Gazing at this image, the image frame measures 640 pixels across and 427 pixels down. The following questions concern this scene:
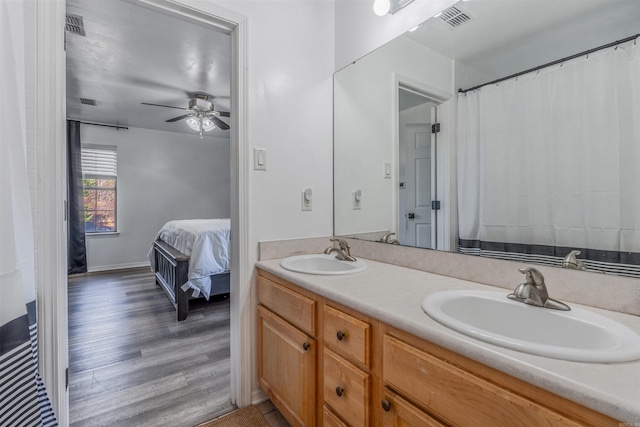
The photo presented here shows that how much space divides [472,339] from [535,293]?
1.23ft

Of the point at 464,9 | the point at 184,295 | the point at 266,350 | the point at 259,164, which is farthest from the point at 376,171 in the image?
the point at 184,295

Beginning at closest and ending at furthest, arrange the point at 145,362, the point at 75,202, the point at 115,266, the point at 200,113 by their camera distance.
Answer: the point at 145,362 < the point at 200,113 < the point at 75,202 < the point at 115,266

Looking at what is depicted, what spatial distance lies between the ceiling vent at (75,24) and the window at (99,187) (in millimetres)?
2938

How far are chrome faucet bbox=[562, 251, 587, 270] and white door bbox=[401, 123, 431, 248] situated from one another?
1.72 feet

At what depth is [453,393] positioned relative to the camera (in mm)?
692

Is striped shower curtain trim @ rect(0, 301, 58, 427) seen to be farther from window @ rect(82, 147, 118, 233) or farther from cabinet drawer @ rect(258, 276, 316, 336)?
window @ rect(82, 147, 118, 233)

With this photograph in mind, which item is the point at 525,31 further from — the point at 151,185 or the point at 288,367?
the point at 151,185

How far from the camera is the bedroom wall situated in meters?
4.70

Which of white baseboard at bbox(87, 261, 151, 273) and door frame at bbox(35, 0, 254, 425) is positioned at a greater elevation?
door frame at bbox(35, 0, 254, 425)

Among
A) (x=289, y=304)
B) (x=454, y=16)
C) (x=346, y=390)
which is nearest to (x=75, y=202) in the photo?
(x=289, y=304)

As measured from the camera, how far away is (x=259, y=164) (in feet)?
5.33

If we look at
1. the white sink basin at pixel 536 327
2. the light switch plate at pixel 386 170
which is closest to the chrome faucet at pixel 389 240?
the light switch plate at pixel 386 170

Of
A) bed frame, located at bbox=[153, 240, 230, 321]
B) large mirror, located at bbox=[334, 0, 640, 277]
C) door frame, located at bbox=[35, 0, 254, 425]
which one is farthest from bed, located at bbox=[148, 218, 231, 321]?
large mirror, located at bbox=[334, 0, 640, 277]

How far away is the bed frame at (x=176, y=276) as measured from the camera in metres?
2.73
